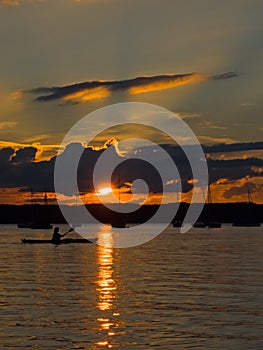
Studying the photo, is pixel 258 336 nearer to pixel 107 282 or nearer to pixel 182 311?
pixel 182 311

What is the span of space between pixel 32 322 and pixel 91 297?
1205 cm

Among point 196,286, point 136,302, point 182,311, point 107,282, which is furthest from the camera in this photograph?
point 107,282

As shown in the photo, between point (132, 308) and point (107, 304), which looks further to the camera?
point (107, 304)

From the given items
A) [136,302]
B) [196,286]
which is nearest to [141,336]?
[136,302]

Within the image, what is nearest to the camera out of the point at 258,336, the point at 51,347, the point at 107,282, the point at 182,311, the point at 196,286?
the point at 51,347

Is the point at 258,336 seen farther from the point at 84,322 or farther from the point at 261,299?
the point at 261,299

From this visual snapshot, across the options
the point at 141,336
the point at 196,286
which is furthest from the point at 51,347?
the point at 196,286

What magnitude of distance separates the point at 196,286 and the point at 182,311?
15.4 meters

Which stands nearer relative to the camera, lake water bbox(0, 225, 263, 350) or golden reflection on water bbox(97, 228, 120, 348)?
lake water bbox(0, 225, 263, 350)

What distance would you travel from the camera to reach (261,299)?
50.4 metres

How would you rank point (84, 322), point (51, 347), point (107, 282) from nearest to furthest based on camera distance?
point (51, 347)
point (84, 322)
point (107, 282)

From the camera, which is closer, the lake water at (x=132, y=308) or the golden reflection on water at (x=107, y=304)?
the lake water at (x=132, y=308)

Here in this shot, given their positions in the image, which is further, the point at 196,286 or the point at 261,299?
the point at 196,286

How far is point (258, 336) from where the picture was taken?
3691 centimetres
